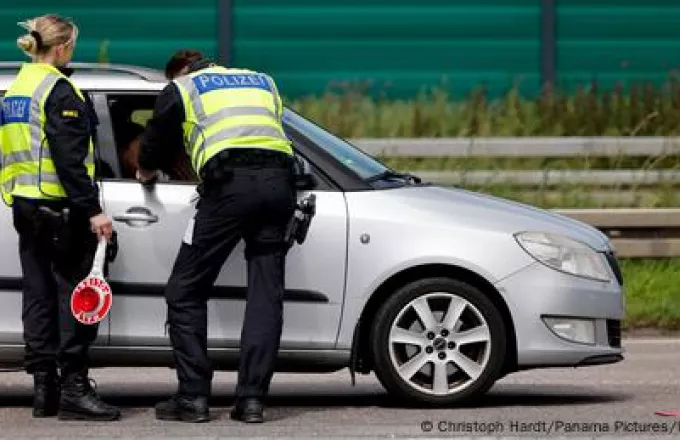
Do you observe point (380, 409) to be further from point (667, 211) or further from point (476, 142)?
point (476, 142)

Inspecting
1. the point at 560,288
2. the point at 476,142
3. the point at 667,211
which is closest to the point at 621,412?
the point at 560,288

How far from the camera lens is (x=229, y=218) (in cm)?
929

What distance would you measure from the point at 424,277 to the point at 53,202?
1.64 metres

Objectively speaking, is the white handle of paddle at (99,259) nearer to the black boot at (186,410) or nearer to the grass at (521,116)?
the black boot at (186,410)

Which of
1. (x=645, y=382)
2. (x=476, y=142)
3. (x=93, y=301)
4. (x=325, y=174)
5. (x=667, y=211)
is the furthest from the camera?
(x=476, y=142)

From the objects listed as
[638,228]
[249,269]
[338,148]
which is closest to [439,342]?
[249,269]

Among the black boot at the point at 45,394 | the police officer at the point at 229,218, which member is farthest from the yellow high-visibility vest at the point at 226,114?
the black boot at the point at 45,394

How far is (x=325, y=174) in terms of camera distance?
9.84 metres

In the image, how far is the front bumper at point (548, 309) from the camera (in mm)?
9727

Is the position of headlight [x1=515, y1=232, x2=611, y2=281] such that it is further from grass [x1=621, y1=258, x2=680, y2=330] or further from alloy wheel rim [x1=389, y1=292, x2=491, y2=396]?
grass [x1=621, y1=258, x2=680, y2=330]

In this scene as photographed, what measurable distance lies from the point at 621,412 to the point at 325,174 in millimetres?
1631

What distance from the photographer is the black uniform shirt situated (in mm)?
9180

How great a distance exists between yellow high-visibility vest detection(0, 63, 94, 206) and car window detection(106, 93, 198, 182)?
19.4 inches

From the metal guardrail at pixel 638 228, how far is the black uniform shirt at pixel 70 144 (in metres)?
5.39
